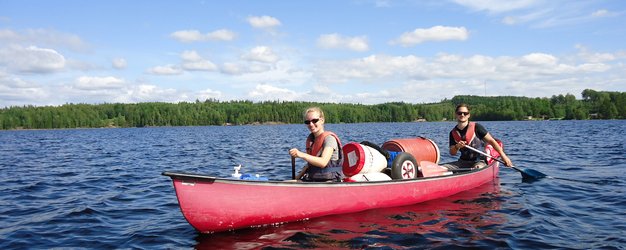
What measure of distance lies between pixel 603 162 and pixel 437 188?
34.2 feet

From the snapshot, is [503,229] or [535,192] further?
[535,192]

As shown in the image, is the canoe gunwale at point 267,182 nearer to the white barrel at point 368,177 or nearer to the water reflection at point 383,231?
the white barrel at point 368,177

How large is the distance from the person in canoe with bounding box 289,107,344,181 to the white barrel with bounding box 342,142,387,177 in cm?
79

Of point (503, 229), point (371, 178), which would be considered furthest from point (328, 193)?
point (503, 229)

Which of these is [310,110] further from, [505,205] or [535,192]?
[535,192]

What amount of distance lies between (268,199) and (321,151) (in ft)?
4.18

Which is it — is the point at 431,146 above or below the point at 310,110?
below

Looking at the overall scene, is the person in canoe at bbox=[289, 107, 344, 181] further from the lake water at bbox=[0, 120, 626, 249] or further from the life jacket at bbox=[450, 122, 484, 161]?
the life jacket at bbox=[450, 122, 484, 161]

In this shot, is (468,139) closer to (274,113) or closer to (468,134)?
(468,134)

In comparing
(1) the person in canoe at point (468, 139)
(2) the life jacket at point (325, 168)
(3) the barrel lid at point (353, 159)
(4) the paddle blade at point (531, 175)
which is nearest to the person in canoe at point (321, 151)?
(2) the life jacket at point (325, 168)

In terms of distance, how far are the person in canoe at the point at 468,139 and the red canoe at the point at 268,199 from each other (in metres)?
2.26

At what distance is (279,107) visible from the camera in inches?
6255

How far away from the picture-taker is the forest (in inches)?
4811

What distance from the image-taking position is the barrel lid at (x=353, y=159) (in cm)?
923
